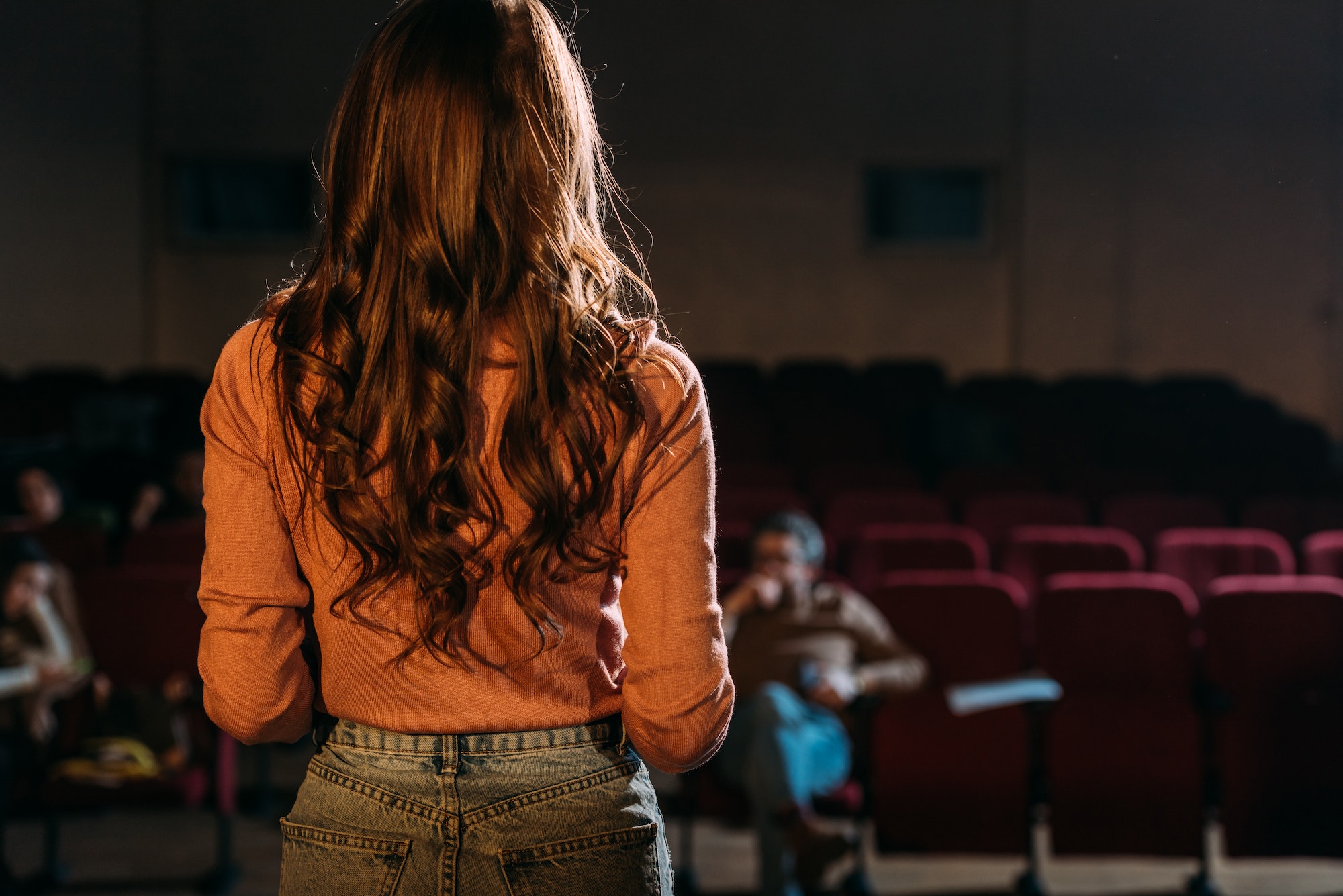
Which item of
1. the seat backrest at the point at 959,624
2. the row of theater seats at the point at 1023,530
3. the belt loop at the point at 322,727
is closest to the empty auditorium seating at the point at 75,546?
the row of theater seats at the point at 1023,530

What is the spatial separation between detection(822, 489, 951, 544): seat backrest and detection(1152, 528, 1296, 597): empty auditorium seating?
69cm

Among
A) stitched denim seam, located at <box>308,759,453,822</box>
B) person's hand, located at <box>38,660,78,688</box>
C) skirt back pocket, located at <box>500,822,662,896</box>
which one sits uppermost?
stitched denim seam, located at <box>308,759,453,822</box>

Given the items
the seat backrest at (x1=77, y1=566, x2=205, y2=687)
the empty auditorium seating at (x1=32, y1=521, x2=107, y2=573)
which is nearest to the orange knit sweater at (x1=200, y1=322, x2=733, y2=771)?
the seat backrest at (x1=77, y1=566, x2=205, y2=687)

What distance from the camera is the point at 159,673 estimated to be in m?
2.56

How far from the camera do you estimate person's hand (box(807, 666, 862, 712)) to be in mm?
2350

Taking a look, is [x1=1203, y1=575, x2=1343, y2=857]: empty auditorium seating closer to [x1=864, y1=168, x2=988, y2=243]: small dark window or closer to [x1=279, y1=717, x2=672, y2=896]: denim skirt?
[x1=279, y1=717, x2=672, y2=896]: denim skirt

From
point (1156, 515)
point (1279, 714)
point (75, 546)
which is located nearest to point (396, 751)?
point (1279, 714)

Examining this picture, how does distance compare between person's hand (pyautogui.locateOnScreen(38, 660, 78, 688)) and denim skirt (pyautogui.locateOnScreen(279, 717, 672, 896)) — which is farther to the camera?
person's hand (pyautogui.locateOnScreen(38, 660, 78, 688))

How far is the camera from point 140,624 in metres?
2.57

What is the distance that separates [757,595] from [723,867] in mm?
594

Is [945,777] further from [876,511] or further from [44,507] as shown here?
[44,507]

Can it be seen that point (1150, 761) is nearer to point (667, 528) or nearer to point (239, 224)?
point (667, 528)

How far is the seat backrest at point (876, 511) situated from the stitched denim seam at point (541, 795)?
292 centimetres

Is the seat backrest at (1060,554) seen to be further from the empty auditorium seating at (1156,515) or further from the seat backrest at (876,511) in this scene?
the empty auditorium seating at (1156,515)
